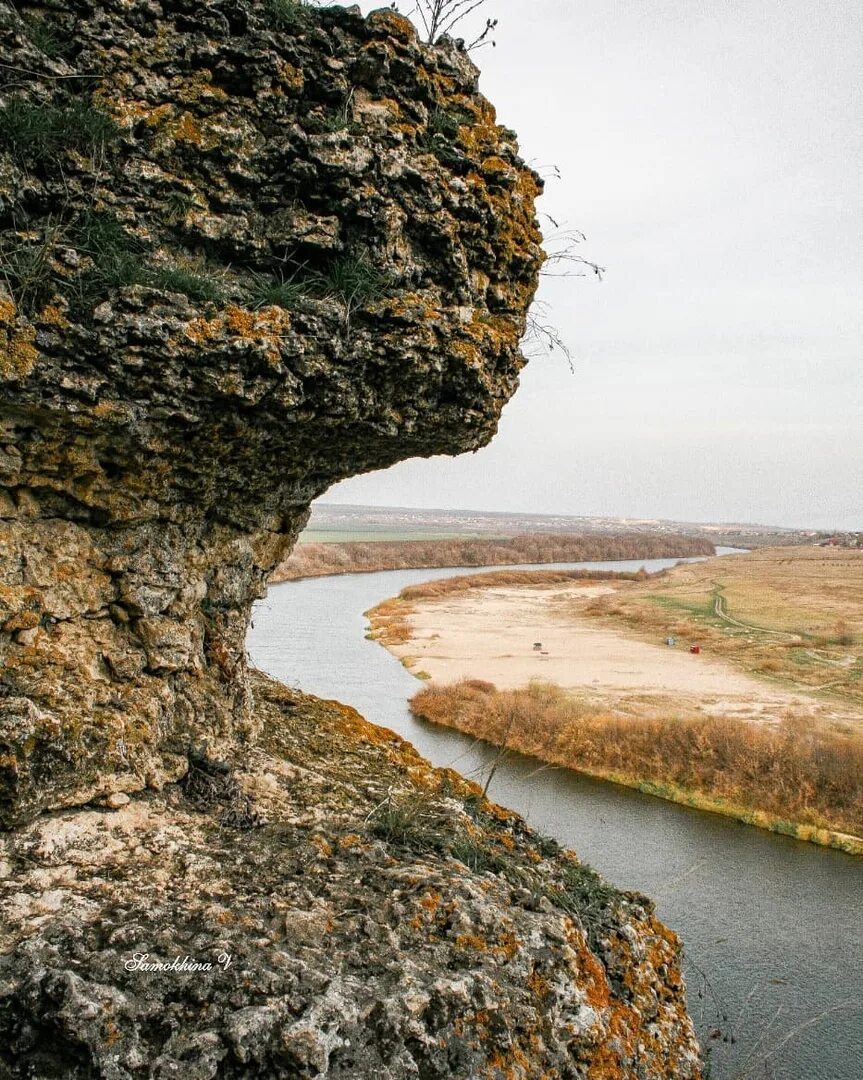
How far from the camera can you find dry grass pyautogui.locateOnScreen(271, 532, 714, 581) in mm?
77625

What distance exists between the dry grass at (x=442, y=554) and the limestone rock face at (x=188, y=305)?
5317 cm

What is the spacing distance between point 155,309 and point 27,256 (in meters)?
0.71

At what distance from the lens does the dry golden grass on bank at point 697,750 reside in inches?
710

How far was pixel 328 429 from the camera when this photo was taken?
4977mm

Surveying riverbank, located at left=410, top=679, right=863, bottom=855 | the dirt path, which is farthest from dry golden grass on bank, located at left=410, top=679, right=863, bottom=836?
the dirt path

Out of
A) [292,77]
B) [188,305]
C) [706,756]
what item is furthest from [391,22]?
[706,756]

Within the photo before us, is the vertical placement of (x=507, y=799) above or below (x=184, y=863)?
below

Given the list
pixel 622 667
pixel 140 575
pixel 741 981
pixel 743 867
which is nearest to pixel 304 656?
pixel 622 667

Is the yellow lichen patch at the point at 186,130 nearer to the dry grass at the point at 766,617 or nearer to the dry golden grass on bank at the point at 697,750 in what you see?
the dry golden grass on bank at the point at 697,750

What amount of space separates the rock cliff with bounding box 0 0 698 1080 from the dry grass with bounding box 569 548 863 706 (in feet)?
86.6

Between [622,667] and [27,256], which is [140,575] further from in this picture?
[622,667]

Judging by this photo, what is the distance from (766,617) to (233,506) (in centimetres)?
4760

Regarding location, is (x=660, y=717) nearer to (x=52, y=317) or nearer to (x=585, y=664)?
(x=585, y=664)

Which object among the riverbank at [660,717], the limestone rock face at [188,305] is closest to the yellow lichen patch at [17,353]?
the limestone rock face at [188,305]
